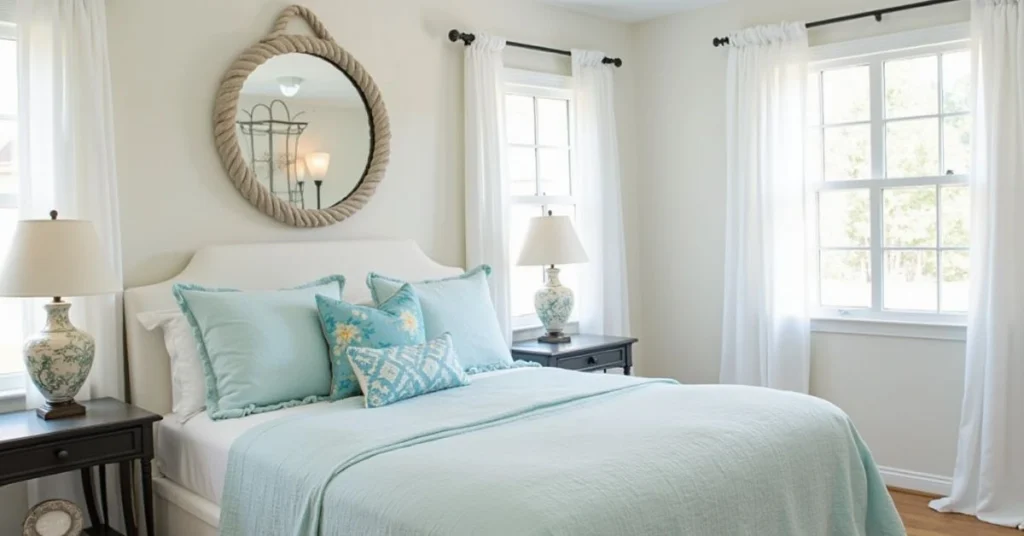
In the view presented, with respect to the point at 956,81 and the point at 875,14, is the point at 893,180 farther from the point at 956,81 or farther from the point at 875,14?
the point at 875,14

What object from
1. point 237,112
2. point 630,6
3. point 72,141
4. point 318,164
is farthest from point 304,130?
point 630,6

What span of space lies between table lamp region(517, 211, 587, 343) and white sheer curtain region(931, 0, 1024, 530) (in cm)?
187

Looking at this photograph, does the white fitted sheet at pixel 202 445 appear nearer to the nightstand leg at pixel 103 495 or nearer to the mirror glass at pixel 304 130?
the nightstand leg at pixel 103 495

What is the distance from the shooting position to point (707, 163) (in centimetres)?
503

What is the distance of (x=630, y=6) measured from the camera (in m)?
4.95

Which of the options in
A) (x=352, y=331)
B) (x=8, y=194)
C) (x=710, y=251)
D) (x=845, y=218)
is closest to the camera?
(x=8, y=194)

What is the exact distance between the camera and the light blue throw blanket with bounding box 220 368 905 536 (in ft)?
6.48

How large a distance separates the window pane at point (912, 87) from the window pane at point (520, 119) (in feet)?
6.06

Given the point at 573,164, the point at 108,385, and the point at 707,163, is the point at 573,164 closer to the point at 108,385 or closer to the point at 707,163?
the point at 707,163

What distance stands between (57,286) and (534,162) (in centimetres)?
272

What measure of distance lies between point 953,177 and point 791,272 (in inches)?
34.7

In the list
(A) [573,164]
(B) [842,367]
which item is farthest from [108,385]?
(B) [842,367]

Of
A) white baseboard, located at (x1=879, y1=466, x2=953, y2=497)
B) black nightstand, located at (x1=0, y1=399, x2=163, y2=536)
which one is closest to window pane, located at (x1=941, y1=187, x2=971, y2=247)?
white baseboard, located at (x1=879, y1=466, x2=953, y2=497)

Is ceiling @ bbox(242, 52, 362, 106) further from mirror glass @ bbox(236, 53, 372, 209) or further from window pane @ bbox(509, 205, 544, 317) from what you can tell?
window pane @ bbox(509, 205, 544, 317)
